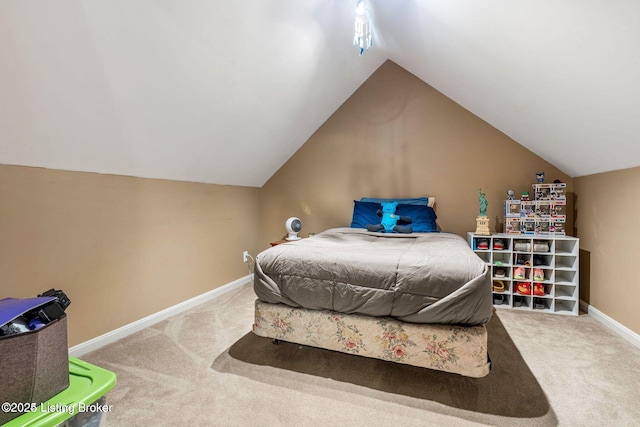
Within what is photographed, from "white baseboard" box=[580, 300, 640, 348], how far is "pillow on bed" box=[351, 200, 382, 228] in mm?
2122

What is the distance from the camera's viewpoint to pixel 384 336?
5.76ft

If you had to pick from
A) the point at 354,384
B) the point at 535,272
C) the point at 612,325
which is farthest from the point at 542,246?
the point at 354,384

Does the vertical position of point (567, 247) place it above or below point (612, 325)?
Answer: above

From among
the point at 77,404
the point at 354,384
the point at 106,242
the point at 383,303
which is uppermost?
the point at 106,242

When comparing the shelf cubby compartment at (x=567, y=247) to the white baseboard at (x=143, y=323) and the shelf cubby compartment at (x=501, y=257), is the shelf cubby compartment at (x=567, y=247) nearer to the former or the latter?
the shelf cubby compartment at (x=501, y=257)

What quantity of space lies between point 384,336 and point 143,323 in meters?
1.98

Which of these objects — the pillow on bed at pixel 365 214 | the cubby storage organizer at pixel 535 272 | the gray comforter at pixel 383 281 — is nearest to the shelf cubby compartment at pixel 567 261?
the cubby storage organizer at pixel 535 272

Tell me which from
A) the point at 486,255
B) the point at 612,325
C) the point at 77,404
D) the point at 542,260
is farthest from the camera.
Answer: the point at 486,255

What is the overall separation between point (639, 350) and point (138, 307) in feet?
12.3

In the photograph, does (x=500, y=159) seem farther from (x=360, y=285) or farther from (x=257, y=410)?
(x=257, y=410)

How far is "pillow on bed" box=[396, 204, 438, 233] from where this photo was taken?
3.23 m

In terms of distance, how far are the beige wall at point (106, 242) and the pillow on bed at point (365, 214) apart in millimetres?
1605

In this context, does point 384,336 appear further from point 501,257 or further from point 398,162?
point 398,162

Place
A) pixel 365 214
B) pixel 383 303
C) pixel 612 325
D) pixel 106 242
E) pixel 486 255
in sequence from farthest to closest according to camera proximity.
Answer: pixel 365 214 < pixel 486 255 < pixel 612 325 < pixel 106 242 < pixel 383 303
